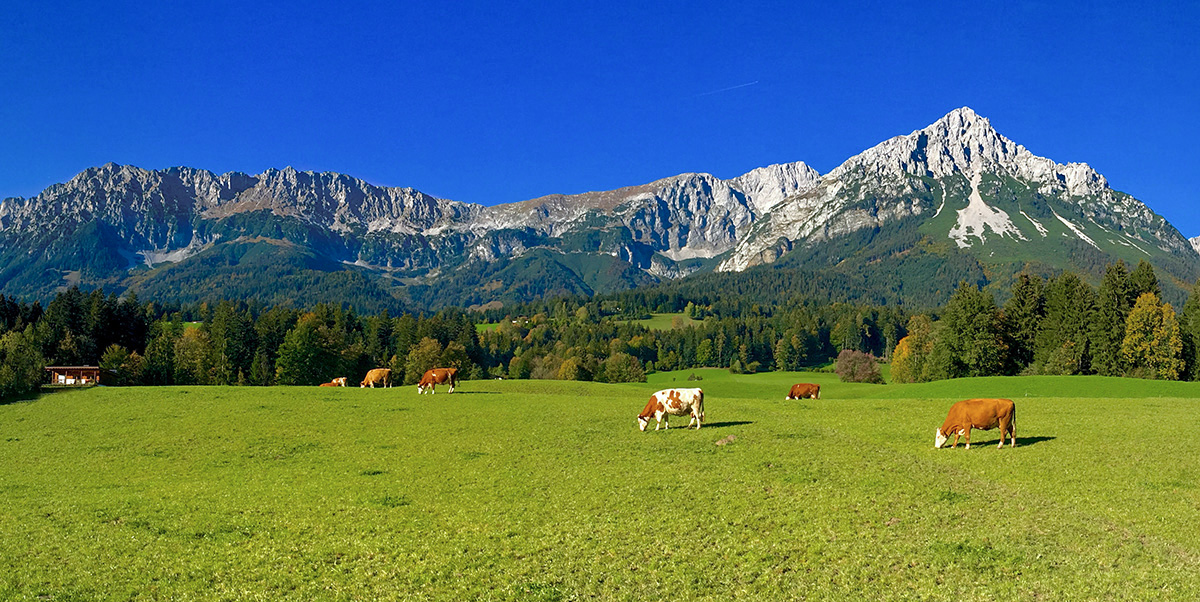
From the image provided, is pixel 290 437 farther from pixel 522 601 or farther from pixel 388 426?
pixel 522 601

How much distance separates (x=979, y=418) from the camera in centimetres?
2948

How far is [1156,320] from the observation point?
3369 inches

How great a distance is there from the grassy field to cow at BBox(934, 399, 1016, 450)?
930mm

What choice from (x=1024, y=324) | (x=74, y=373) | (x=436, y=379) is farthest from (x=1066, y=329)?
(x=74, y=373)

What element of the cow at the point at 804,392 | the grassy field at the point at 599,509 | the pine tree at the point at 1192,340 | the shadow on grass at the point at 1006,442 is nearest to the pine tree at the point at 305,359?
the grassy field at the point at 599,509

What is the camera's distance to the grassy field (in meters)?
14.9

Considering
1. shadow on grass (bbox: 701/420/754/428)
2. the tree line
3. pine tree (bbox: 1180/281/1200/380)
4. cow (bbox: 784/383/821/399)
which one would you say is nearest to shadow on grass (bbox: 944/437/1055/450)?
shadow on grass (bbox: 701/420/754/428)

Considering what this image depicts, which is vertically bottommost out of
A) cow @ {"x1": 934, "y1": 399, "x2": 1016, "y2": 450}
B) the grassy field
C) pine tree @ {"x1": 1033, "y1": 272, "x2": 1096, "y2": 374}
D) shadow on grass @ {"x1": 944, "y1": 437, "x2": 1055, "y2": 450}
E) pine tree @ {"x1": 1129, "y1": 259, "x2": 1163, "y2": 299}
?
the grassy field

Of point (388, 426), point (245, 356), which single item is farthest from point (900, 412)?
point (245, 356)

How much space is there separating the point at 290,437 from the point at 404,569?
22.6 meters

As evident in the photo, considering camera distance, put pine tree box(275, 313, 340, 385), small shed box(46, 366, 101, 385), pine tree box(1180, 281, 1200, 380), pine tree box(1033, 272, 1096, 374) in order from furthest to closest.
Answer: pine tree box(275, 313, 340, 385) → pine tree box(1033, 272, 1096, 374) → pine tree box(1180, 281, 1200, 380) → small shed box(46, 366, 101, 385)

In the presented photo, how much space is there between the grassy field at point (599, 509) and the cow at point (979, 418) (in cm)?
93

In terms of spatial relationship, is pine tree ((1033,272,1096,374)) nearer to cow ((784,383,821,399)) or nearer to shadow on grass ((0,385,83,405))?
cow ((784,383,821,399))

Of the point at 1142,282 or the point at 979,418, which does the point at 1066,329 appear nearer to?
the point at 1142,282
